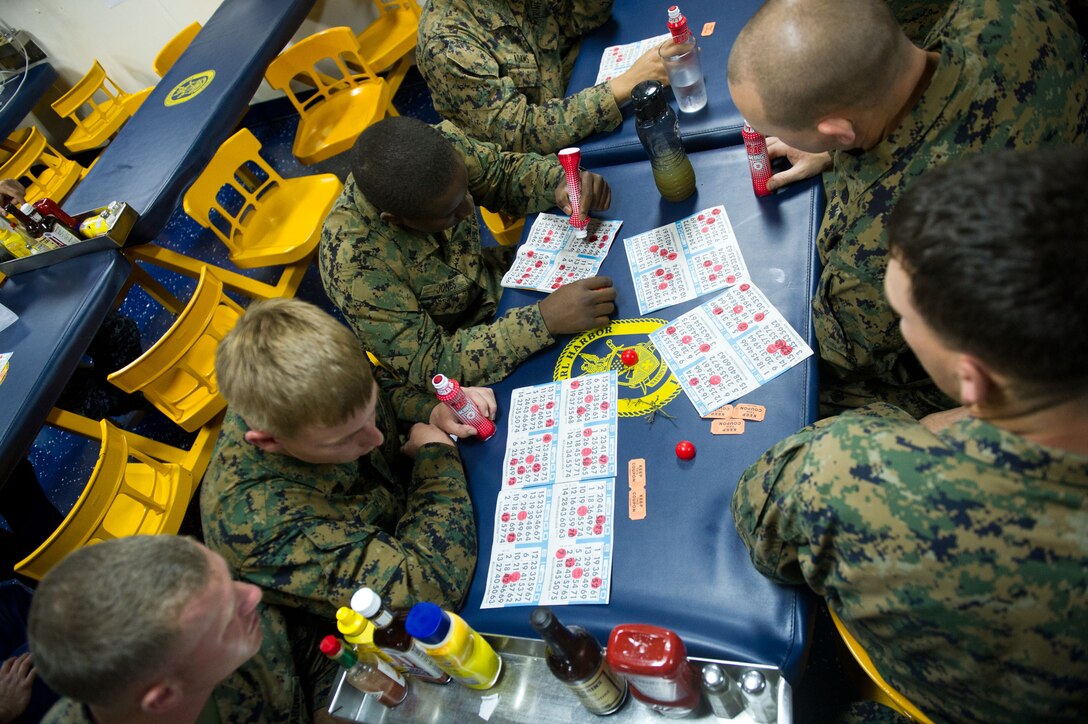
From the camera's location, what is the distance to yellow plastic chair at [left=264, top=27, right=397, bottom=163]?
3387 mm

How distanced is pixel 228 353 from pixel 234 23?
9.93 ft

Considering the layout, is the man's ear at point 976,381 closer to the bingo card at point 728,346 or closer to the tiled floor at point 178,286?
the bingo card at point 728,346

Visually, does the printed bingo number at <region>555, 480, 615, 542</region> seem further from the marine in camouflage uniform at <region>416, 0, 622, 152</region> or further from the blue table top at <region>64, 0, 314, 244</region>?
the blue table top at <region>64, 0, 314, 244</region>

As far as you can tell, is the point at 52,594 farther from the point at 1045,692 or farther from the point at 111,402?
the point at 111,402

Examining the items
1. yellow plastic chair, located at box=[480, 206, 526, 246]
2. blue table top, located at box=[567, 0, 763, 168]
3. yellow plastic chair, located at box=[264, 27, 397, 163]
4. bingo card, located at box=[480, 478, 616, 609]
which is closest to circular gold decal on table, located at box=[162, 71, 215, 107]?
yellow plastic chair, located at box=[264, 27, 397, 163]

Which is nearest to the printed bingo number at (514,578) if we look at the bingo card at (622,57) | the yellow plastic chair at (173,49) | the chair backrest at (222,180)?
the bingo card at (622,57)

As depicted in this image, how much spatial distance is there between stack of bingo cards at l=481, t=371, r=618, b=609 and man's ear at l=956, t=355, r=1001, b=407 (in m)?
0.73

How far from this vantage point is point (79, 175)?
4457 mm

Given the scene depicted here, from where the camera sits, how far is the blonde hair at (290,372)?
1.35m

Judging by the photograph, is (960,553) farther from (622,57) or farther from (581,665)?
(622,57)

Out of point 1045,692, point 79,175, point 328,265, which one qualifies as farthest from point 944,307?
point 79,175

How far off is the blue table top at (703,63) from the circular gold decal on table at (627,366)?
712 mm

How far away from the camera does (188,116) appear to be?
3.15m

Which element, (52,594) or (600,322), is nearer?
(52,594)
